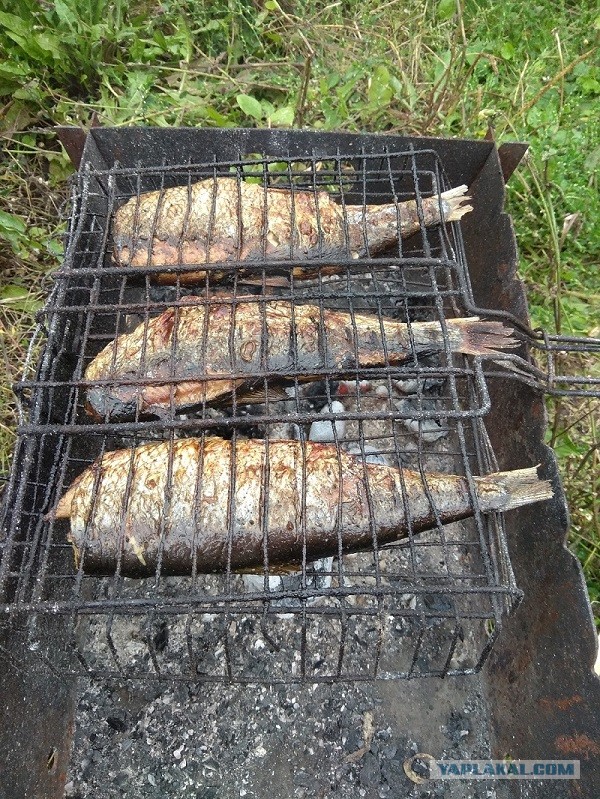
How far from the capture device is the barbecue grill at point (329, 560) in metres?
2.44

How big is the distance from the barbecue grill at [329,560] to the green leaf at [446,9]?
8.81 ft

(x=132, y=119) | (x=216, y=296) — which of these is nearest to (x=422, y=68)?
(x=132, y=119)

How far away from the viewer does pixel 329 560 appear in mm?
3404

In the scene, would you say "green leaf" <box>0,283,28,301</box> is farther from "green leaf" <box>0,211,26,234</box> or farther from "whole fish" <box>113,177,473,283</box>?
"whole fish" <box>113,177,473,283</box>

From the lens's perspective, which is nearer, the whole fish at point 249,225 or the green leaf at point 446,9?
the whole fish at point 249,225

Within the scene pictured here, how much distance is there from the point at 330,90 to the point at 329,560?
14.6 feet

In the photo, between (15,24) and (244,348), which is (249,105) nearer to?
(15,24)

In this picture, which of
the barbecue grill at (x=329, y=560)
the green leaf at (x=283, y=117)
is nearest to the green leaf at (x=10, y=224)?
the barbecue grill at (x=329, y=560)

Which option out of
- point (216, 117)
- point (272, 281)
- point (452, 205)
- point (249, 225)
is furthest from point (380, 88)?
point (272, 281)

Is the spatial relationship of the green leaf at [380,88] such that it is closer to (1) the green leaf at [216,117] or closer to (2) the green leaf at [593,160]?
(1) the green leaf at [216,117]

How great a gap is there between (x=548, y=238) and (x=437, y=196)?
193 centimetres

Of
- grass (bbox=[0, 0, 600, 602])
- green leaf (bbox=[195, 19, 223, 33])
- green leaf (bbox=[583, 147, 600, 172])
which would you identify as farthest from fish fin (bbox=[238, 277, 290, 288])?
green leaf (bbox=[195, 19, 223, 33])

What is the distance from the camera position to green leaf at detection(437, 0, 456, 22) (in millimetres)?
5316

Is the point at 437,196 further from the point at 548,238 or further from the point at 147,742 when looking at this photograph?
the point at 147,742
